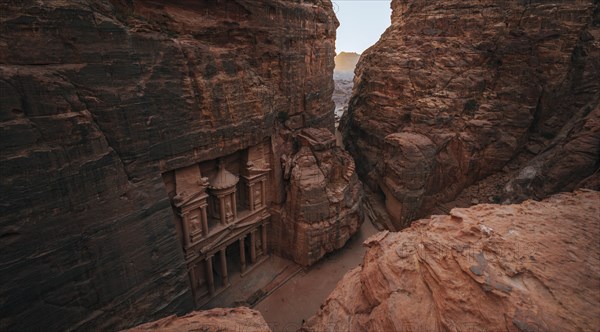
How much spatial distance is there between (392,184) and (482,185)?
526 cm

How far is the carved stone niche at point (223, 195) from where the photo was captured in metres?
11.5

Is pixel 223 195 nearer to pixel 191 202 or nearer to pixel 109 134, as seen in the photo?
pixel 191 202

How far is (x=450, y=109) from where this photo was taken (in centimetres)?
1695

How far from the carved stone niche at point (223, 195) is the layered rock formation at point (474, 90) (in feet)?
30.3

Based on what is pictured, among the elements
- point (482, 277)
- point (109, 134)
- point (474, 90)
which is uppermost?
→ point (474, 90)

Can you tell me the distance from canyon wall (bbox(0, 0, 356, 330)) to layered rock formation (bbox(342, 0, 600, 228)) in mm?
9685

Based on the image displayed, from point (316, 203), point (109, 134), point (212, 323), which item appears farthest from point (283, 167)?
point (212, 323)

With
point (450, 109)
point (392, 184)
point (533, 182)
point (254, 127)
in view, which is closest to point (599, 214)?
point (533, 182)

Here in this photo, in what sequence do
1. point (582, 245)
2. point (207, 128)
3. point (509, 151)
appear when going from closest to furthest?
point (582, 245)
point (207, 128)
point (509, 151)

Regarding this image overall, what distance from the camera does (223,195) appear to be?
11.7 meters

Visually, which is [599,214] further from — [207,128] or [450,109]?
[450,109]

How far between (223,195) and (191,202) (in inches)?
56.8

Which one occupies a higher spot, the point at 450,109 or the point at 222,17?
the point at 222,17

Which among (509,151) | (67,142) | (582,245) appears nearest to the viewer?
(582,245)
